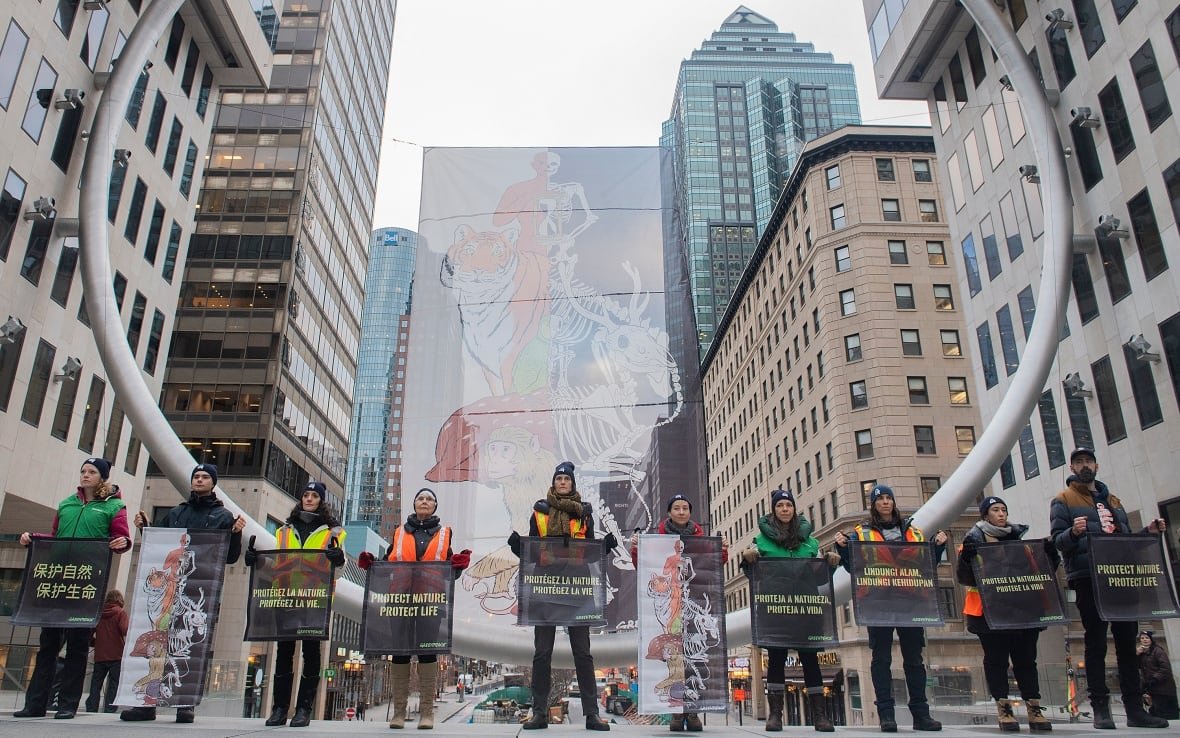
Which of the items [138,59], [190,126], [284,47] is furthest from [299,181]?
[138,59]

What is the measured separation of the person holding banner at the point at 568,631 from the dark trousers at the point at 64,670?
4483 millimetres

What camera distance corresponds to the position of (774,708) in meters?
7.87

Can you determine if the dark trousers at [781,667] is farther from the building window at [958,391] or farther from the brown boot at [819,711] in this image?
the building window at [958,391]

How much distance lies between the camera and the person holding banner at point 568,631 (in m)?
7.85

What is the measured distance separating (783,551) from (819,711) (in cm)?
165

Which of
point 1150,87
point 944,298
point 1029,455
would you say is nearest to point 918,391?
point 944,298

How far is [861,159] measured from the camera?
181 feet

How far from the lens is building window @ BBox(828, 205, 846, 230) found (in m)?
54.8

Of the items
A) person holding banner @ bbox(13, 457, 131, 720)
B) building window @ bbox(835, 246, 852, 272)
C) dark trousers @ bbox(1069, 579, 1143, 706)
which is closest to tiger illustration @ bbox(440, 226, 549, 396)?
person holding banner @ bbox(13, 457, 131, 720)

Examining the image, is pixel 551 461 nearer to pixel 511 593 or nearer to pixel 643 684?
pixel 511 593

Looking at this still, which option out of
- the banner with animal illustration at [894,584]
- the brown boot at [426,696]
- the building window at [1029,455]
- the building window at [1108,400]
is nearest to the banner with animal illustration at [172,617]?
the brown boot at [426,696]

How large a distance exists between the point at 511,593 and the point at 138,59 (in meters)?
13.8

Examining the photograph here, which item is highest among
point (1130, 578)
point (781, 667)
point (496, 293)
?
point (496, 293)

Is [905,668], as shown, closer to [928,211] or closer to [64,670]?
[64,670]
